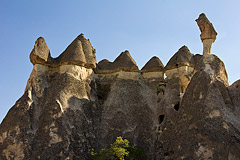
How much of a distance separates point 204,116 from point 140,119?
7.71 metres

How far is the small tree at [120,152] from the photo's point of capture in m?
21.8

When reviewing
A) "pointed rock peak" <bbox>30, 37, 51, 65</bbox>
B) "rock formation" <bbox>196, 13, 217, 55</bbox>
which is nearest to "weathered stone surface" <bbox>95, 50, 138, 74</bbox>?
"pointed rock peak" <bbox>30, 37, 51, 65</bbox>

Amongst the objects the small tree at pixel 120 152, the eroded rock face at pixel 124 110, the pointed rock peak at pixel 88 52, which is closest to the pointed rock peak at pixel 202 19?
the eroded rock face at pixel 124 110

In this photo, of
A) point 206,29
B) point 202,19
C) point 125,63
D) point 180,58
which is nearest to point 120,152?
point 125,63

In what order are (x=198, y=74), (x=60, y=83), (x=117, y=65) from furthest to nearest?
(x=117, y=65), (x=60, y=83), (x=198, y=74)

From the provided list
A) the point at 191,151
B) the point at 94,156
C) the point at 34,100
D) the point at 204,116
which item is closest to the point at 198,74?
the point at 204,116

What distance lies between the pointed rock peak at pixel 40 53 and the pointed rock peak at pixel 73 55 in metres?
1.22

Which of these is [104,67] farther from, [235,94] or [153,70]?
[235,94]

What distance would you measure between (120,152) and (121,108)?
5333mm

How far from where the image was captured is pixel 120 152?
21.8 meters

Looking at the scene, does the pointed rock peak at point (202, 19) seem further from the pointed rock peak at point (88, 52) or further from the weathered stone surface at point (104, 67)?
the pointed rock peak at point (88, 52)

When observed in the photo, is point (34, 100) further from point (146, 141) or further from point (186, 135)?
point (186, 135)

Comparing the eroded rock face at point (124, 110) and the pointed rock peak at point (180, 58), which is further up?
the pointed rock peak at point (180, 58)

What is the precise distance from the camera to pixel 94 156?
22.4 meters
